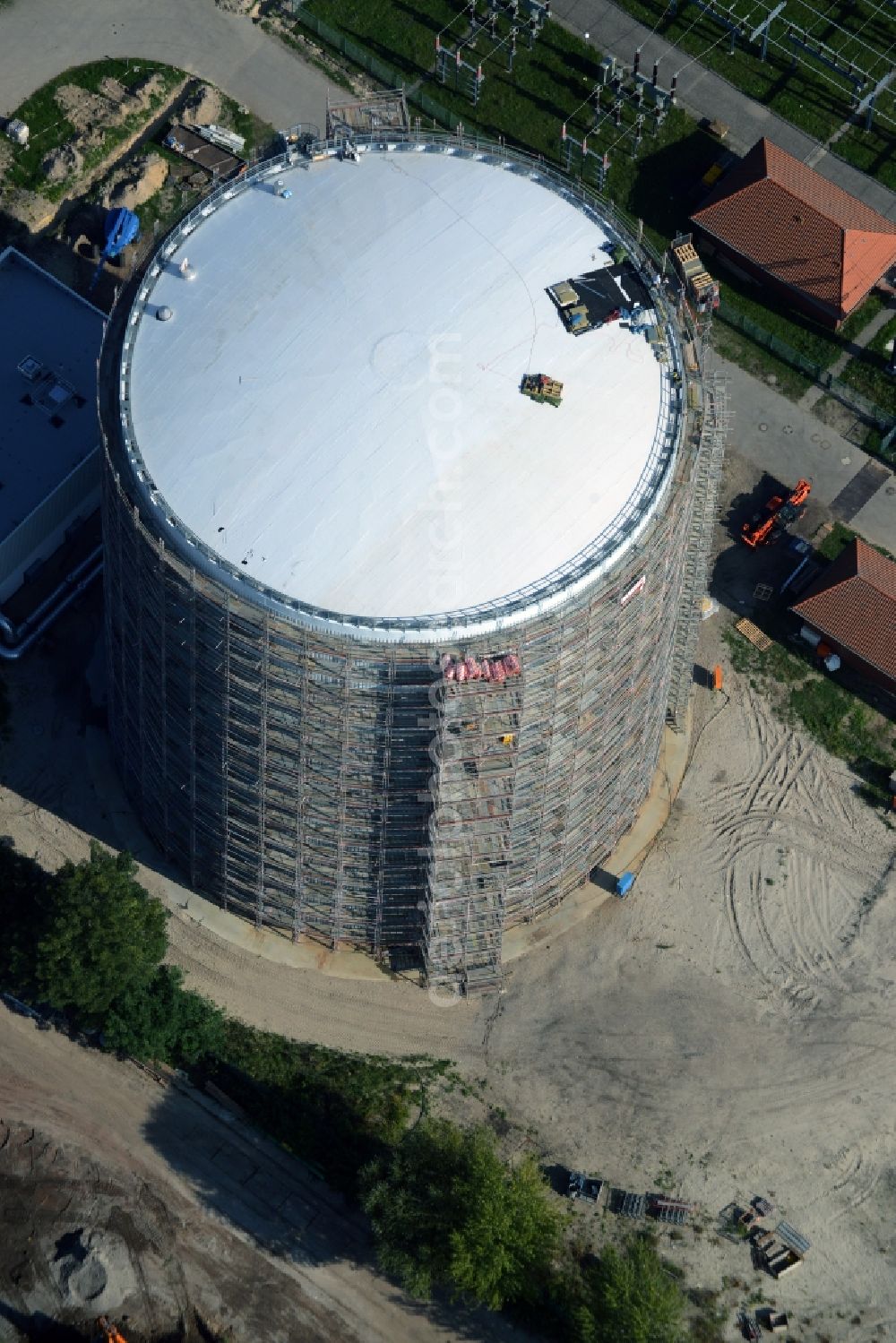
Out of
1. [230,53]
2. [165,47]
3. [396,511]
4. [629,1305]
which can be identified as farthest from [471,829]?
[165,47]

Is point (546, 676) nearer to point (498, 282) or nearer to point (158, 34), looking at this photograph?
point (498, 282)

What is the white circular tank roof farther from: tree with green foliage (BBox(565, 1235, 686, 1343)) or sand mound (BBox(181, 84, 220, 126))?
sand mound (BBox(181, 84, 220, 126))

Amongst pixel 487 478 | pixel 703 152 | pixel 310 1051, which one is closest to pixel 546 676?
pixel 487 478

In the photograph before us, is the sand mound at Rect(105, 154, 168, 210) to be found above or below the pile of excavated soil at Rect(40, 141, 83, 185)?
above

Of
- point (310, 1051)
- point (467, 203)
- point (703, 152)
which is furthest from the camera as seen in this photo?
point (703, 152)

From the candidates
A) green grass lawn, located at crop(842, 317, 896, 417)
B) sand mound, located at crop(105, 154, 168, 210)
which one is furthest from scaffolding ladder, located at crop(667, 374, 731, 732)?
sand mound, located at crop(105, 154, 168, 210)

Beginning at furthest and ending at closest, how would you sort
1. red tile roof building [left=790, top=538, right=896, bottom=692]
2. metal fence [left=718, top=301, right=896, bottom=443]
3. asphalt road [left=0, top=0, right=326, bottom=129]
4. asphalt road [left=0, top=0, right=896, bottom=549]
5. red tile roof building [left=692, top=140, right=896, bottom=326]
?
asphalt road [left=0, top=0, right=326, bottom=129], asphalt road [left=0, top=0, right=896, bottom=549], red tile roof building [left=692, top=140, right=896, bottom=326], metal fence [left=718, top=301, right=896, bottom=443], red tile roof building [left=790, top=538, right=896, bottom=692]
